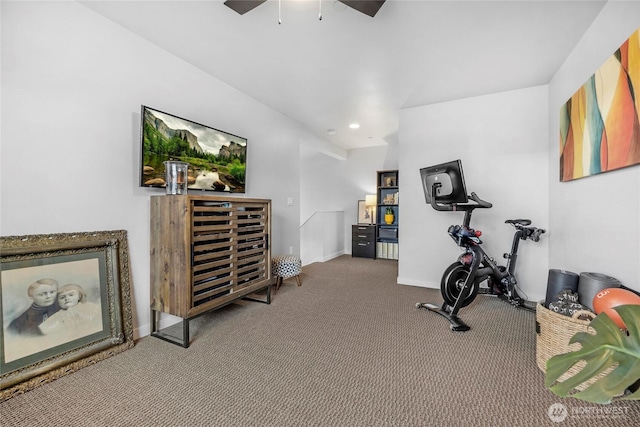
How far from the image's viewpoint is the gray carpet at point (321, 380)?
138 cm

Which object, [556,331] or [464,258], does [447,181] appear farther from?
[556,331]

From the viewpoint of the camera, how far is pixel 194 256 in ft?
7.17

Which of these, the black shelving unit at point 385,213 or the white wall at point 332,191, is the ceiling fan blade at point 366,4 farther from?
the black shelving unit at point 385,213

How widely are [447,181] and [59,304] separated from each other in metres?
3.33

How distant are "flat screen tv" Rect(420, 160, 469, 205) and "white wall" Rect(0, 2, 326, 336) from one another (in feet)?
7.78

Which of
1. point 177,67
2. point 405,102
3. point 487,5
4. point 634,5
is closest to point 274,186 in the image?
point 177,67

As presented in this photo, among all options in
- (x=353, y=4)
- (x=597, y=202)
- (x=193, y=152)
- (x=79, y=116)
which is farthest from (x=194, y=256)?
(x=597, y=202)

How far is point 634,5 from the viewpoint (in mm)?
1589

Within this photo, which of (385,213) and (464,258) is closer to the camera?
(464,258)

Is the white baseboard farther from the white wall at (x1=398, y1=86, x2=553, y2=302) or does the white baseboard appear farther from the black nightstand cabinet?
the black nightstand cabinet

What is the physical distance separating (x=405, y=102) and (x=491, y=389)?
10.3ft

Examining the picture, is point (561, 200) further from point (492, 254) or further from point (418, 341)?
point (418, 341)

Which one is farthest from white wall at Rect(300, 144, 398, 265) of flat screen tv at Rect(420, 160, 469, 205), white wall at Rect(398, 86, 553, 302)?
flat screen tv at Rect(420, 160, 469, 205)

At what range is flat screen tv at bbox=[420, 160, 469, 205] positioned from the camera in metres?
2.44
